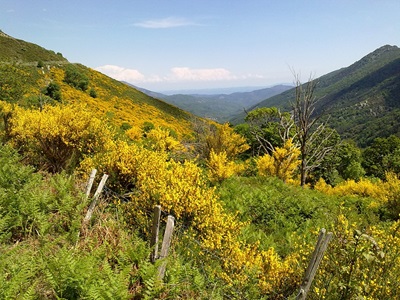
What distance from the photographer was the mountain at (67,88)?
27.9 metres

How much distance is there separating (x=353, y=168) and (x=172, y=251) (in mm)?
31142

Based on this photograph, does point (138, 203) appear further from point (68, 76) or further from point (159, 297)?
point (68, 76)

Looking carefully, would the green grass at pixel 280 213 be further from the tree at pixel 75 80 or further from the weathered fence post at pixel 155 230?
the tree at pixel 75 80

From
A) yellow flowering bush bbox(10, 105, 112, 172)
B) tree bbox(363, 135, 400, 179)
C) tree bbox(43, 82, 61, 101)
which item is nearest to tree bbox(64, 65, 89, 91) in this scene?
tree bbox(43, 82, 61, 101)

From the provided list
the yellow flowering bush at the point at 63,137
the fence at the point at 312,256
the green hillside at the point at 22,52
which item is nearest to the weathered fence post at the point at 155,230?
the fence at the point at 312,256

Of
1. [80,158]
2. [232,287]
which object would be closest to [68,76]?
[80,158]

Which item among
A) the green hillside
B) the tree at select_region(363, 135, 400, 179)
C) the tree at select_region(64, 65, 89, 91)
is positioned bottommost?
the tree at select_region(363, 135, 400, 179)

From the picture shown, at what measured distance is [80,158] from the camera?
9.88m

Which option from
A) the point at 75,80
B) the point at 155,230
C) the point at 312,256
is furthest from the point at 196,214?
the point at 75,80

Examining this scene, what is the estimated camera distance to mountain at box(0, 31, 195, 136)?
91.6 ft

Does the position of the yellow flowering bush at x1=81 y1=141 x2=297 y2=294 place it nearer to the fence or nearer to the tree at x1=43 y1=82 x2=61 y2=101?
the fence

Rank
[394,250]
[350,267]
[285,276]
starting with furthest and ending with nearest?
1. [285,276]
2. [394,250]
3. [350,267]

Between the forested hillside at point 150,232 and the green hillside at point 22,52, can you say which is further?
the green hillside at point 22,52

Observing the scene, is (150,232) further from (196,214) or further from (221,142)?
(221,142)
